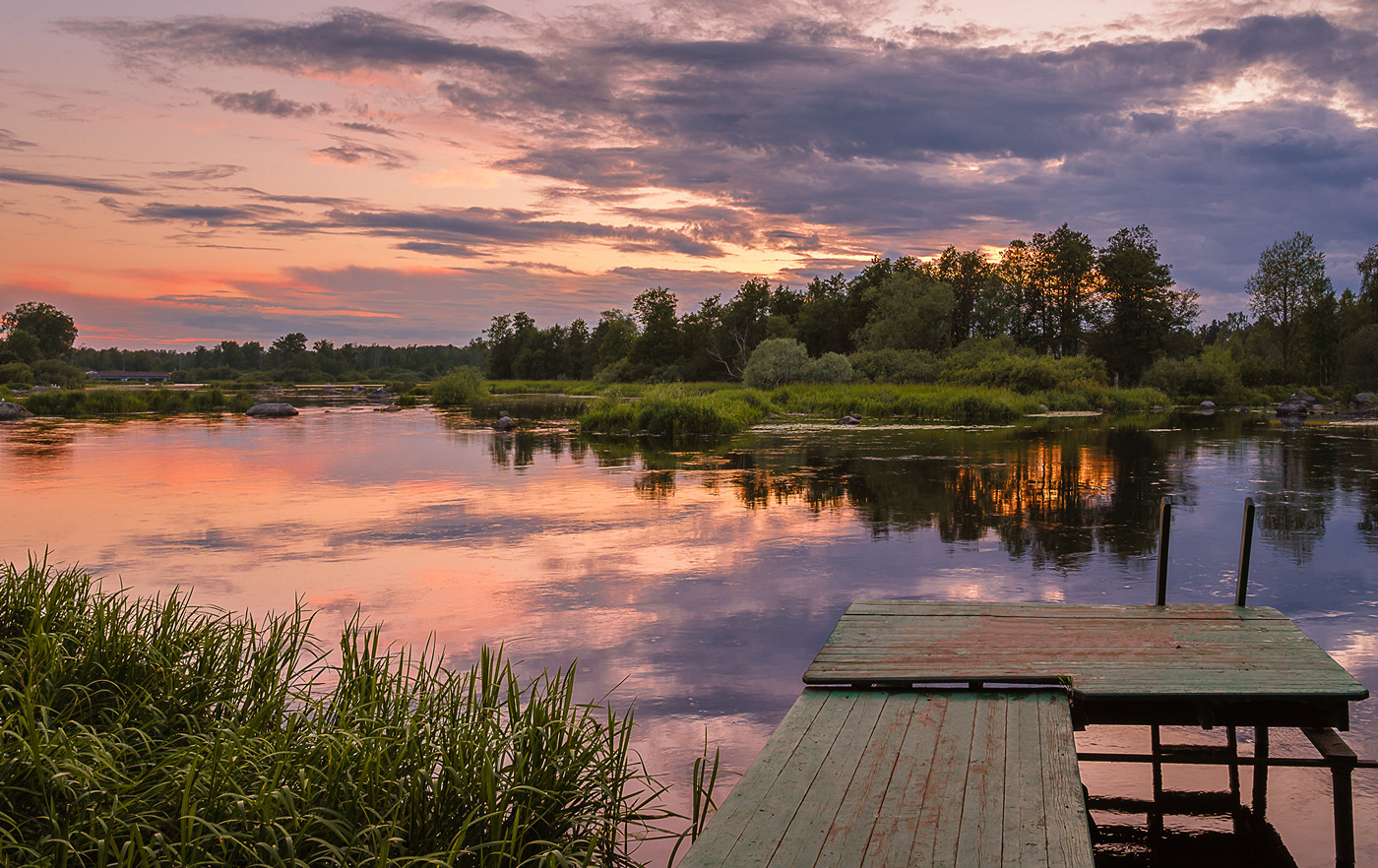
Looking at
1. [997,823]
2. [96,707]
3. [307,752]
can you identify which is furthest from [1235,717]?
[96,707]

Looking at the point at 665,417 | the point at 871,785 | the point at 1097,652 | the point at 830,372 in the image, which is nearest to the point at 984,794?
the point at 871,785

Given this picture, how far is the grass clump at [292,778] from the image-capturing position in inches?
143

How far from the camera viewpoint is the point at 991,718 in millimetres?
4793

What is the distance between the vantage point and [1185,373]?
2367 inches

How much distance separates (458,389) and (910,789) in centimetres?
5882

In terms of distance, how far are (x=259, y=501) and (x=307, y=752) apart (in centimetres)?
1361

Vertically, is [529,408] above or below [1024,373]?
below

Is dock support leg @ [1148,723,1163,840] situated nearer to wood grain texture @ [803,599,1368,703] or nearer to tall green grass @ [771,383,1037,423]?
wood grain texture @ [803,599,1368,703]

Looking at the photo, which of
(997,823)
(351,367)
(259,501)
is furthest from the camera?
(351,367)

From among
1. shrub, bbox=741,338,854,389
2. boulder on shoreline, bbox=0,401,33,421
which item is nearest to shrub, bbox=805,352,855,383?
shrub, bbox=741,338,854,389

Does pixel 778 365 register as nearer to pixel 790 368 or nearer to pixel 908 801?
pixel 790 368

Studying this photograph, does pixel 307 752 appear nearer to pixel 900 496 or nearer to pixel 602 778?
pixel 602 778

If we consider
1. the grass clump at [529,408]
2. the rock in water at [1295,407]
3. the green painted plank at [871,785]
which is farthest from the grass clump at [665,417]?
the rock in water at [1295,407]

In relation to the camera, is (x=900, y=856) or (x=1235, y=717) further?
(x=1235, y=717)
